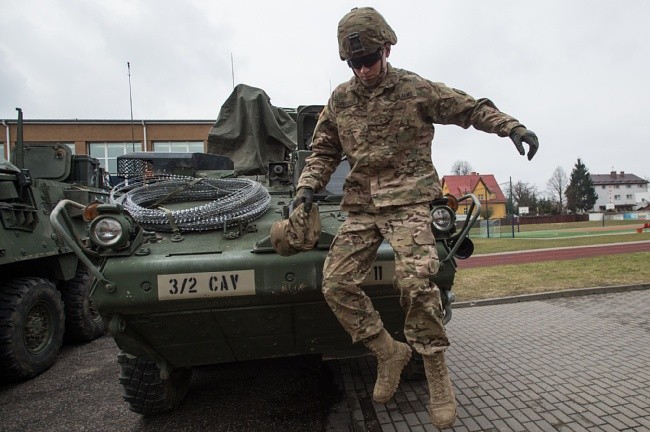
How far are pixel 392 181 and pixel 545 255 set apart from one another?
42.0 ft

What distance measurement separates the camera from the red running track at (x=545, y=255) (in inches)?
501

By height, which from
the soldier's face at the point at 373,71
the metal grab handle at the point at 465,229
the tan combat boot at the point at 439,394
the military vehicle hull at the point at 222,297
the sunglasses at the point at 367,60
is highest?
the sunglasses at the point at 367,60

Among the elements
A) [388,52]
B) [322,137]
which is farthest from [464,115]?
[322,137]

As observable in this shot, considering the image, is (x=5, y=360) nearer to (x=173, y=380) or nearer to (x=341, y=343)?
(x=173, y=380)

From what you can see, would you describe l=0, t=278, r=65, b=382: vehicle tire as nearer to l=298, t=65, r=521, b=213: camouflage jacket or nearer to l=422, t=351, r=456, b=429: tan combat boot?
l=298, t=65, r=521, b=213: camouflage jacket

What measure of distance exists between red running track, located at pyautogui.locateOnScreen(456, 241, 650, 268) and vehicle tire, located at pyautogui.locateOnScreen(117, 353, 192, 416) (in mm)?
10090

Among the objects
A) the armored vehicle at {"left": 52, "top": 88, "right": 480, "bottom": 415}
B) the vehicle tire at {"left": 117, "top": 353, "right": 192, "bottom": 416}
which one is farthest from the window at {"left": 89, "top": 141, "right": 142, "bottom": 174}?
the vehicle tire at {"left": 117, "top": 353, "right": 192, "bottom": 416}

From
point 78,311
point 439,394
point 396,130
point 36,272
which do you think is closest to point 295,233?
point 396,130

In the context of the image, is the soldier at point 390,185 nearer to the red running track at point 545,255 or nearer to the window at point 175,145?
the red running track at point 545,255

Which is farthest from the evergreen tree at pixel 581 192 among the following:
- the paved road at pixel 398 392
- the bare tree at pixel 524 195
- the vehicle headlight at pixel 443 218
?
the vehicle headlight at pixel 443 218

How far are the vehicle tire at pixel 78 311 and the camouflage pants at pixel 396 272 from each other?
4660mm

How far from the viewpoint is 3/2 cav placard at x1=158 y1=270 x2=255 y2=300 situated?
2605mm

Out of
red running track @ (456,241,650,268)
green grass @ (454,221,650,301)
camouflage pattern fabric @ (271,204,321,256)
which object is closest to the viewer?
camouflage pattern fabric @ (271,204,321,256)

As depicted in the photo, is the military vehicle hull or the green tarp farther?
the green tarp
